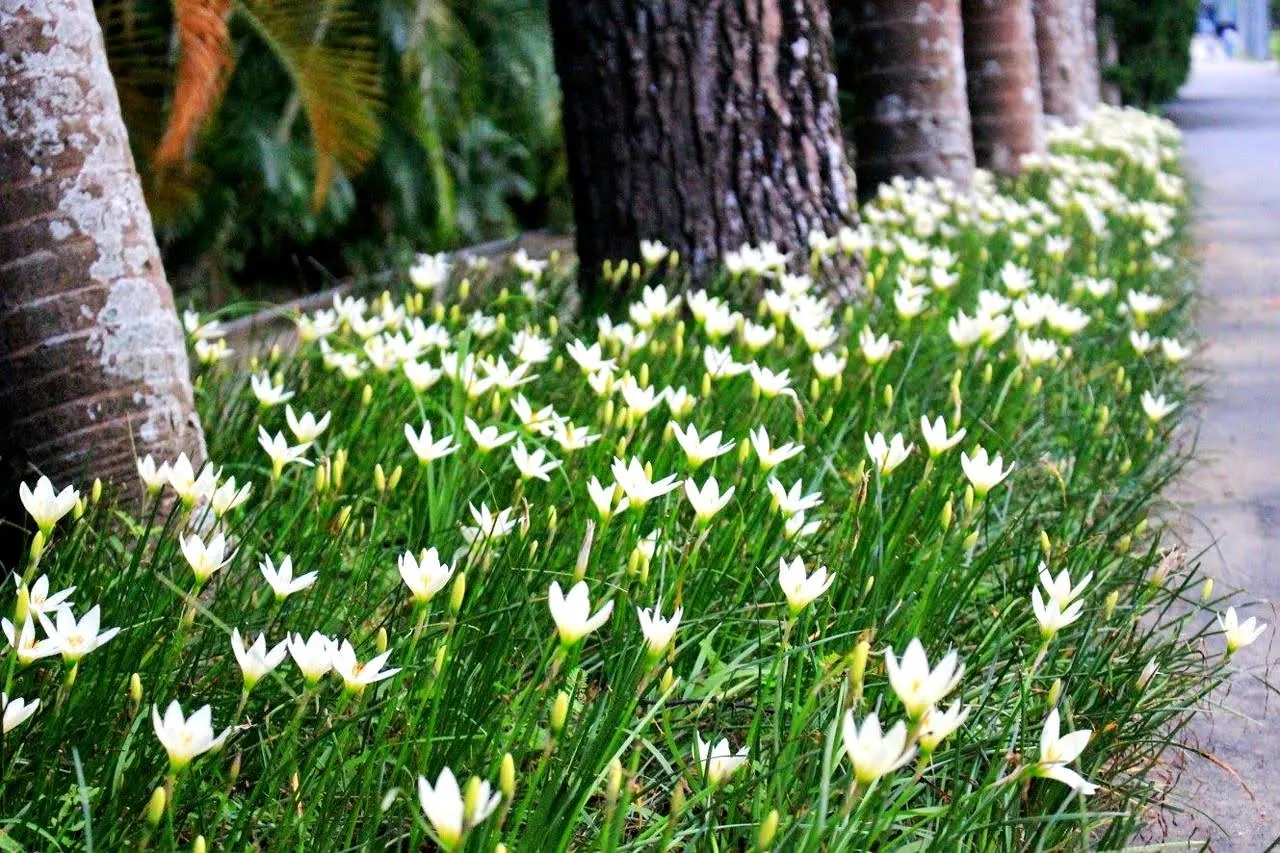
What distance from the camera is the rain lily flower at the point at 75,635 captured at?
56.8 inches

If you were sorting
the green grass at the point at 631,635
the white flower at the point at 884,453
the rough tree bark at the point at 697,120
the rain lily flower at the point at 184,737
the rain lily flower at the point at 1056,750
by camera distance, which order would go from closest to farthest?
the rain lily flower at the point at 184,737, the rain lily flower at the point at 1056,750, the green grass at the point at 631,635, the white flower at the point at 884,453, the rough tree bark at the point at 697,120

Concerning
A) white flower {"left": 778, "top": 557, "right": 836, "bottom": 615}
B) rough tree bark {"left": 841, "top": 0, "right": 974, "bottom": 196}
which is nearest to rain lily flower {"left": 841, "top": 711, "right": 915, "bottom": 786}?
white flower {"left": 778, "top": 557, "right": 836, "bottom": 615}

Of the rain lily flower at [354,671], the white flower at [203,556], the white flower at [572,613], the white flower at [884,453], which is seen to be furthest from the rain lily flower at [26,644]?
the white flower at [884,453]

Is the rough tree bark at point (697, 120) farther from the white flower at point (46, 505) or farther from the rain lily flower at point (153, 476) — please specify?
the white flower at point (46, 505)

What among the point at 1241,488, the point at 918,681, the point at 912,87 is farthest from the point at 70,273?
the point at 912,87

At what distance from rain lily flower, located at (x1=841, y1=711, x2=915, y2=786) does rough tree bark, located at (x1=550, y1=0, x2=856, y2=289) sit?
129 inches

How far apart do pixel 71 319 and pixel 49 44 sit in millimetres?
458

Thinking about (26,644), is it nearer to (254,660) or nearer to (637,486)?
(254,660)

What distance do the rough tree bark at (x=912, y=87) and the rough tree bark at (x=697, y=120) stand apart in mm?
1880

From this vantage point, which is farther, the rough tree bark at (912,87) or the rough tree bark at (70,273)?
the rough tree bark at (912,87)

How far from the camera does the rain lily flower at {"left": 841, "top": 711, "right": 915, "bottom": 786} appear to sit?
1.21m

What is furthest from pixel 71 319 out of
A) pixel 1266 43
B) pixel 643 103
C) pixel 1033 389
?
pixel 1266 43

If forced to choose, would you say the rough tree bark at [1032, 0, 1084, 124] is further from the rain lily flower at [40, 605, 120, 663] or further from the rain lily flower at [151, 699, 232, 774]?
the rain lily flower at [151, 699, 232, 774]

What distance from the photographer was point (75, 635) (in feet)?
4.87
